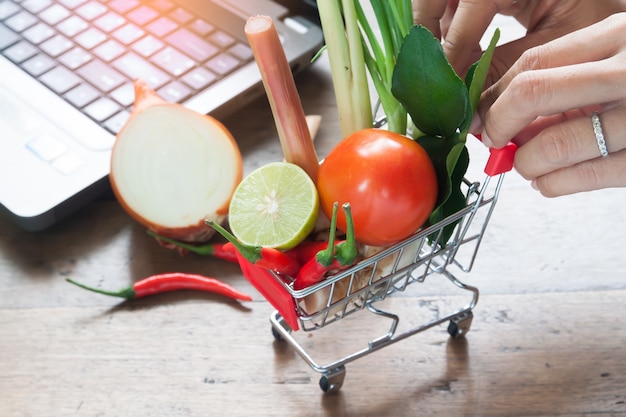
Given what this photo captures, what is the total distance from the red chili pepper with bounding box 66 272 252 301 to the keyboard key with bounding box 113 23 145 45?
361 mm

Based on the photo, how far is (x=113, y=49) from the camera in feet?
3.38

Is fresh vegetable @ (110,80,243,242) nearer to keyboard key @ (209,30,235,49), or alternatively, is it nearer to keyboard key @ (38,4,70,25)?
keyboard key @ (209,30,235,49)

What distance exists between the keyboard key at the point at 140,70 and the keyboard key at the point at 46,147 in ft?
0.44

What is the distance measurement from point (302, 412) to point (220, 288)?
169mm

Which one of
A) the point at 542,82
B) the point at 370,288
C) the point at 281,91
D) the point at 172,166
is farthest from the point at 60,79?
the point at 542,82

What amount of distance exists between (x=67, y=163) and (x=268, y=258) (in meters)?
0.36

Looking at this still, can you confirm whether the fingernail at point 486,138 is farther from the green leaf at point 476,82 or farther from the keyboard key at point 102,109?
the keyboard key at point 102,109

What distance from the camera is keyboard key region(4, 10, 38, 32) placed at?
106 centimetres

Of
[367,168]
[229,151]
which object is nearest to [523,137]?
[367,168]

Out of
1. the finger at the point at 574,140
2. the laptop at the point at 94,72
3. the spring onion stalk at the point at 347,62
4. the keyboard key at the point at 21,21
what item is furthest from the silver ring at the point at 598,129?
the keyboard key at the point at 21,21

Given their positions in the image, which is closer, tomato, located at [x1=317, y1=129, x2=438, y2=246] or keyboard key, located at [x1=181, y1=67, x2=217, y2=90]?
tomato, located at [x1=317, y1=129, x2=438, y2=246]

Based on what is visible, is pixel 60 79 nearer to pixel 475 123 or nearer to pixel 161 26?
pixel 161 26

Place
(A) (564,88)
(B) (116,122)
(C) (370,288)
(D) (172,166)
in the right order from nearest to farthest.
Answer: (A) (564,88) → (C) (370,288) → (D) (172,166) → (B) (116,122)

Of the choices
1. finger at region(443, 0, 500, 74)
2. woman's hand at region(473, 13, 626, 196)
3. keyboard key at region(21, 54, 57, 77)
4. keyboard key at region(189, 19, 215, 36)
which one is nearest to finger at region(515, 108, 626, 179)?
woman's hand at region(473, 13, 626, 196)
